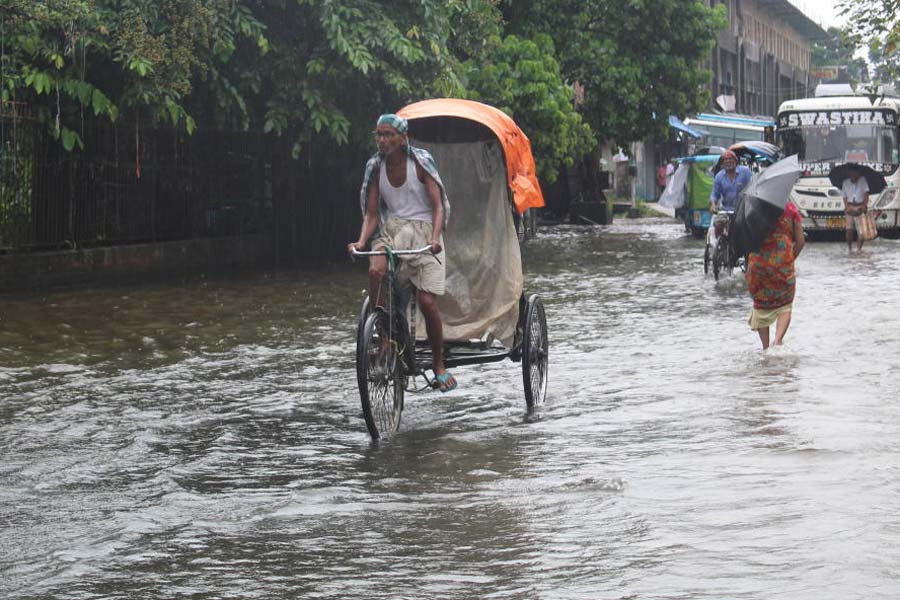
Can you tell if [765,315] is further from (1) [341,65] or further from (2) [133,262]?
(2) [133,262]

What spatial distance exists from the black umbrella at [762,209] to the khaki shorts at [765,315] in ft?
1.65

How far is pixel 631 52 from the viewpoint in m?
34.2

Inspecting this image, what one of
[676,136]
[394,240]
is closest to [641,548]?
[394,240]

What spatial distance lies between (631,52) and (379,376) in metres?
27.2

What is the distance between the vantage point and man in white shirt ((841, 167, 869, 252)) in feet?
86.3

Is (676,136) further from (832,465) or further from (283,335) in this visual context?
(832,465)

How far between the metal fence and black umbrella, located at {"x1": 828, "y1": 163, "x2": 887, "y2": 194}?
10.5 metres

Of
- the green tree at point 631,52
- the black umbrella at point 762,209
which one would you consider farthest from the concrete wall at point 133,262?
the green tree at point 631,52

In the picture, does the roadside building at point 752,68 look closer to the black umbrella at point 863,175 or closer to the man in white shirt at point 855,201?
the black umbrella at point 863,175

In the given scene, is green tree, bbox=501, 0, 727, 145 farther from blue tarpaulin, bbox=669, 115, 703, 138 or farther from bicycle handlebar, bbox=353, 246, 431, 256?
bicycle handlebar, bbox=353, 246, 431, 256

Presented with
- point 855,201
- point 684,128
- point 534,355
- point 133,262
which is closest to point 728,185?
point 855,201

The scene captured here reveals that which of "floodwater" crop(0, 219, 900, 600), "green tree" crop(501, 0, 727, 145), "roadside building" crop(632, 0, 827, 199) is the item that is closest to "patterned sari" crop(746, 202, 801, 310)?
"floodwater" crop(0, 219, 900, 600)

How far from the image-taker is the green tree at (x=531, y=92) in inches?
1029

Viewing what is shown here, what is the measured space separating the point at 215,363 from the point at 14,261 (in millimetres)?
7354
